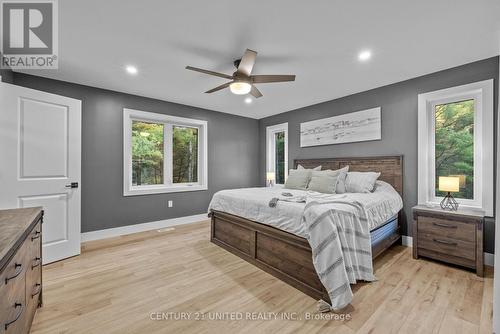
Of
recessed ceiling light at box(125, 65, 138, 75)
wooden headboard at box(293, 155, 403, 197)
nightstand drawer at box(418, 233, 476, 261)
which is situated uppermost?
recessed ceiling light at box(125, 65, 138, 75)

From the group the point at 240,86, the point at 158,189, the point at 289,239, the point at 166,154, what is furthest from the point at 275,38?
the point at 158,189

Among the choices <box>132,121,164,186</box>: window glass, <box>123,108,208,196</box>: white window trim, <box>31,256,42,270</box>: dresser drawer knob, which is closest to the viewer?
<box>31,256,42,270</box>: dresser drawer knob

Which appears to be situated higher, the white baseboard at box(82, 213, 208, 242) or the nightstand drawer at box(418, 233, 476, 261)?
the nightstand drawer at box(418, 233, 476, 261)

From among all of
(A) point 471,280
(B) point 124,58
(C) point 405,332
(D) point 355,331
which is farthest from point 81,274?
(A) point 471,280

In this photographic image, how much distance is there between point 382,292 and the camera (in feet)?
6.91

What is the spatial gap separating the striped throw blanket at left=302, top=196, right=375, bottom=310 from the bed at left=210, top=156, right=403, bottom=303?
0.17 m

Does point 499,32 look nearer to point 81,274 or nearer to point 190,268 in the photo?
point 190,268

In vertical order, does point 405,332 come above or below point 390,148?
below

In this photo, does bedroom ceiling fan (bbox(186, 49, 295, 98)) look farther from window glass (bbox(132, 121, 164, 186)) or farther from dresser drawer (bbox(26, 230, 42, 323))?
window glass (bbox(132, 121, 164, 186))

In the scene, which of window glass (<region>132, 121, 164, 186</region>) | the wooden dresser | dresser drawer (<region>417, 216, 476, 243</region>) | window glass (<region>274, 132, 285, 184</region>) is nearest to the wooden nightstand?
dresser drawer (<region>417, 216, 476, 243</region>)

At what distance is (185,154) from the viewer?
4902 millimetres

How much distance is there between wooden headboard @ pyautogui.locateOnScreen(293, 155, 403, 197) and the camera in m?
3.38

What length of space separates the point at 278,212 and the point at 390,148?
2.40 metres

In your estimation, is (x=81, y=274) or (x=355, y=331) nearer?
(x=355, y=331)
